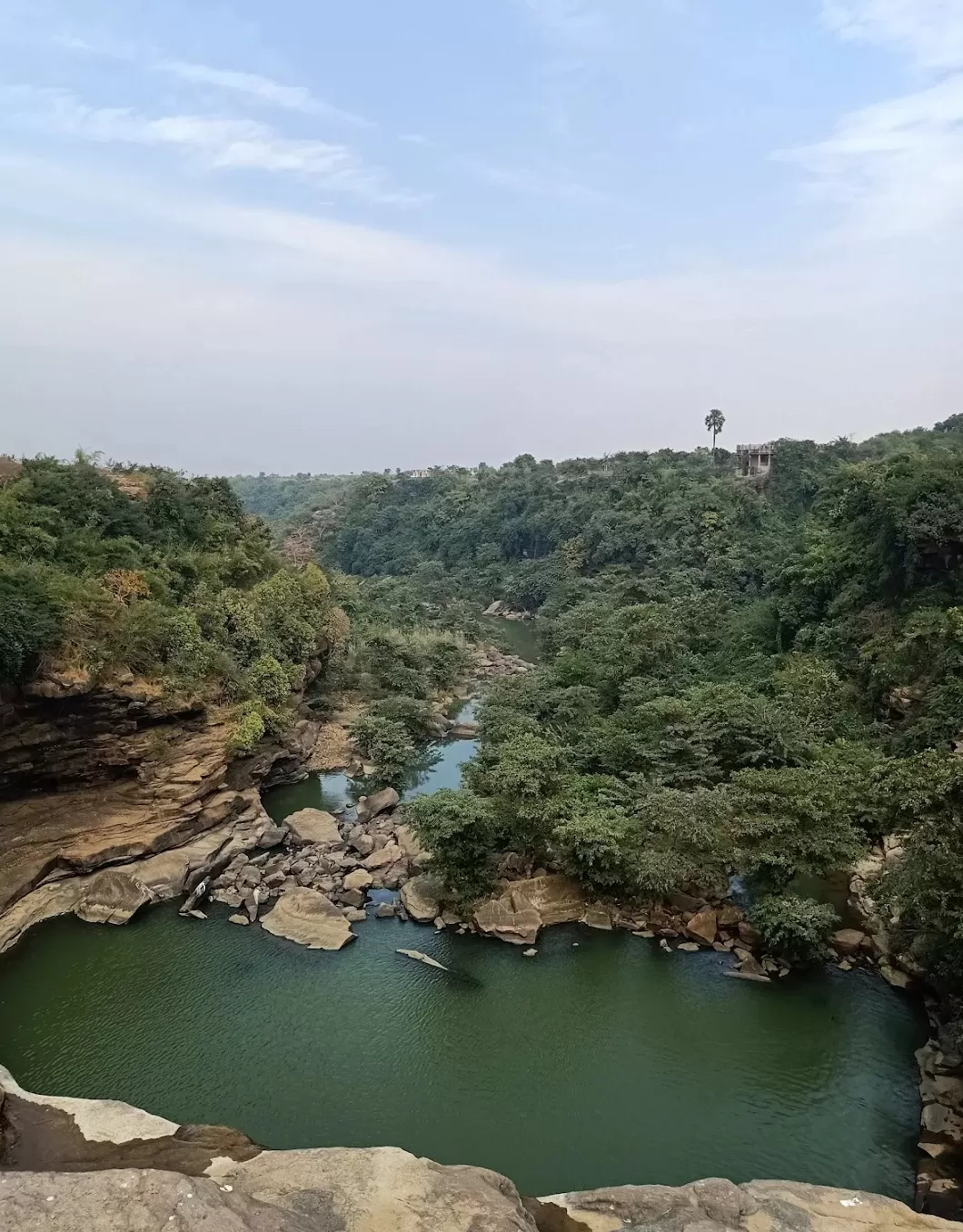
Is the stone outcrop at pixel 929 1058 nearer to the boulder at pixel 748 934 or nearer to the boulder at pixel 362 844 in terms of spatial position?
the boulder at pixel 748 934

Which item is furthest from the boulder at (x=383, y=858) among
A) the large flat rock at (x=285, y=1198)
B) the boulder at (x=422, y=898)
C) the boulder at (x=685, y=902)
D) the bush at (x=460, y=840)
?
the large flat rock at (x=285, y=1198)

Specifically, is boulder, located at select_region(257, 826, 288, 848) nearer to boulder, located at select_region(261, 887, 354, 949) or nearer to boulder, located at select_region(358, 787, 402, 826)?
boulder, located at select_region(358, 787, 402, 826)

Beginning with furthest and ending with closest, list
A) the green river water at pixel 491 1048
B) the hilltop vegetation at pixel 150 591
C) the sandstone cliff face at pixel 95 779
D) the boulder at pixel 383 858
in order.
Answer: the boulder at pixel 383 858 < the hilltop vegetation at pixel 150 591 < the sandstone cliff face at pixel 95 779 < the green river water at pixel 491 1048

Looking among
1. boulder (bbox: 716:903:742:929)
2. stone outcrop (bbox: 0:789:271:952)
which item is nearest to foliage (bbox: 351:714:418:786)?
stone outcrop (bbox: 0:789:271:952)

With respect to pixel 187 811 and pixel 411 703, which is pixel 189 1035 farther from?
pixel 411 703

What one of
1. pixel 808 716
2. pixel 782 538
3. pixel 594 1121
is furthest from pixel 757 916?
pixel 782 538

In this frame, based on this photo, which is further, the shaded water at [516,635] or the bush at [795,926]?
the shaded water at [516,635]

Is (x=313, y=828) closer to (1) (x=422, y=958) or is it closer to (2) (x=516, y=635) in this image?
(1) (x=422, y=958)

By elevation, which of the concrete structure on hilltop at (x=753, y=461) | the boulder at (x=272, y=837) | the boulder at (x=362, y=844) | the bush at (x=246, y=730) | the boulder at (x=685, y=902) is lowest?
the boulder at (x=272, y=837)
